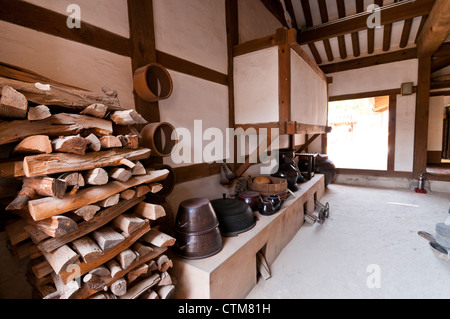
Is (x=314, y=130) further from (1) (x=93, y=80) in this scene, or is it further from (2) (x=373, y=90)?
(1) (x=93, y=80)

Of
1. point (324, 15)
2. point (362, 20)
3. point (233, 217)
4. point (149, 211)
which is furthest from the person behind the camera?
point (324, 15)

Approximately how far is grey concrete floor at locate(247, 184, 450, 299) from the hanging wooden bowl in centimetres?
188

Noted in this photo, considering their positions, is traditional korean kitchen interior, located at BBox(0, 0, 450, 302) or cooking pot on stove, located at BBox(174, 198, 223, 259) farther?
cooking pot on stove, located at BBox(174, 198, 223, 259)

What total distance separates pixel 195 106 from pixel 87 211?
1674mm

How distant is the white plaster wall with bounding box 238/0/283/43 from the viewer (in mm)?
3270

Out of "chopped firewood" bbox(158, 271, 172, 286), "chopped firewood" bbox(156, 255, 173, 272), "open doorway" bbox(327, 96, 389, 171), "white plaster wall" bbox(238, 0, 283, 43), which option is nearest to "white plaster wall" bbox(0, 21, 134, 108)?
"chopped firewood" bbox(156, 255, 173, 272)

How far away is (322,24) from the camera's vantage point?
4582 millimetres

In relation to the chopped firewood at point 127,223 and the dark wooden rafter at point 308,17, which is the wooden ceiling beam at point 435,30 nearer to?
the dark wooden rafter at point 308,17

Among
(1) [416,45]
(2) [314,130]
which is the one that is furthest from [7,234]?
(1) [416,45]

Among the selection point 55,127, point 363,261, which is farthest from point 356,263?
point 55,127

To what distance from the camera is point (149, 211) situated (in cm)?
129

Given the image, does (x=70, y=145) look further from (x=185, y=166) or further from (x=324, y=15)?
(x=324, y=15)

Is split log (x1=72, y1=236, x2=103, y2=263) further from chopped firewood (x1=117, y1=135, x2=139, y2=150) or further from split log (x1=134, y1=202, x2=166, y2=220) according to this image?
chopped firewood (x1=117, y1=135, x2=139, y2=150)

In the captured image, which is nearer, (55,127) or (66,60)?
(55,127)
